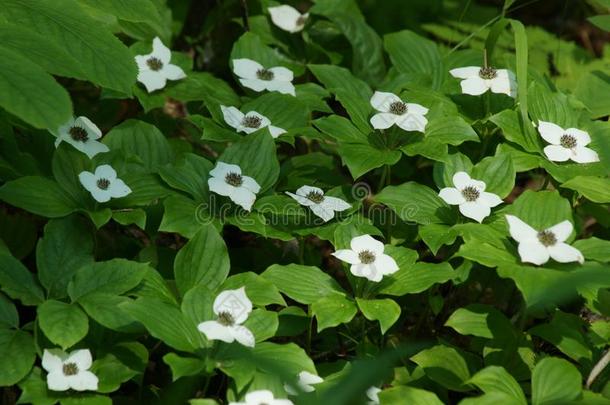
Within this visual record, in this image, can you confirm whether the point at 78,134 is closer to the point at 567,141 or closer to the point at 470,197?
the point at 470,197

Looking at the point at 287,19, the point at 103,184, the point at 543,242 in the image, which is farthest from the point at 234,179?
the point at 287,19

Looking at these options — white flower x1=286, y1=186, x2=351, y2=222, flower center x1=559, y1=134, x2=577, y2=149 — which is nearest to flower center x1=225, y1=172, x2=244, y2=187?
white flower x1=286, y1=186, x2=351, y2=222

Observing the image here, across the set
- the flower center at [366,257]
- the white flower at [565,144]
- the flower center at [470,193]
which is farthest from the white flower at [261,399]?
the white flower at [565,144]

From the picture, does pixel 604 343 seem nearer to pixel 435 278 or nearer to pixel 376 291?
pixel 435 278

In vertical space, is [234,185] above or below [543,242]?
below

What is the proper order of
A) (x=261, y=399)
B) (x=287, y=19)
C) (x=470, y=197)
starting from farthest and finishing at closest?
(x=287, y=19)
(x=470, y=197)
(x=261, y=399)

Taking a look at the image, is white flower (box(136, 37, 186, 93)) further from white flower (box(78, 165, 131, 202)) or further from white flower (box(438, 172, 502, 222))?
white flower (box(438, 172, 502, 222))
